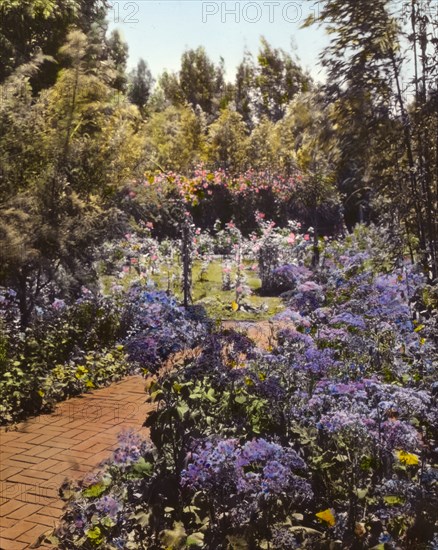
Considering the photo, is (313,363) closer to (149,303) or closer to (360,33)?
(149,303)

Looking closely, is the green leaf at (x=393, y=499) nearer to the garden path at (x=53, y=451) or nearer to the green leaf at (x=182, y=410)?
the green leaf at (x=182, y=410)

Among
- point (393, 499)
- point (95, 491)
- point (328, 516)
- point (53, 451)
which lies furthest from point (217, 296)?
point (393, 499)

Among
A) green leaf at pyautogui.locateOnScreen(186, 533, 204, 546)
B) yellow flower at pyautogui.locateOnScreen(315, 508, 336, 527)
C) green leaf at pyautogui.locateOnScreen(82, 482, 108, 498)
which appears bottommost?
green leaf at pyautogui.locateOnScreen(82, 482, 108, 498)

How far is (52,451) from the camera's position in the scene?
4.73 m

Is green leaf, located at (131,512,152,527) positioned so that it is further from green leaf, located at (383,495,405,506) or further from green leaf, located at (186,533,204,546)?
green leaf, located at (383,495,405,506)

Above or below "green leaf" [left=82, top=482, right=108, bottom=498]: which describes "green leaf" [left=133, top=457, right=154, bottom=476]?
above

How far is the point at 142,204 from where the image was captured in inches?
348

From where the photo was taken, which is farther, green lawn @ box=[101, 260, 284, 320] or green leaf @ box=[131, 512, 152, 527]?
green lawn @ box=[101, 260, 284, 320]

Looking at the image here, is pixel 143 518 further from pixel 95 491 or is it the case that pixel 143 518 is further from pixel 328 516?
pixel 328 516

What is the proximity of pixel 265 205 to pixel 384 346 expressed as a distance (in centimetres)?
1540

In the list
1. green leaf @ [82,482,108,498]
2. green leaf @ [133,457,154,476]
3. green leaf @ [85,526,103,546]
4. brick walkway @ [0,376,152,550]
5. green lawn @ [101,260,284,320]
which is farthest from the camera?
green lawn @ [101,260,284,320]

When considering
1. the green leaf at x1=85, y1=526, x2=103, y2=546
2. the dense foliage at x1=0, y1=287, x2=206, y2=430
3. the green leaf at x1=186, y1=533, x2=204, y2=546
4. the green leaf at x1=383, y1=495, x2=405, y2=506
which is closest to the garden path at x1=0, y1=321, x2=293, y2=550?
the dense foliage at x1=0, y1=287, x2=206, y2=430

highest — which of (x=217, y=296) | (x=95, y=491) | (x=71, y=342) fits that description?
(x=217, y=296)

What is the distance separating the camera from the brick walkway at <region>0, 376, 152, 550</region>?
3.72 meters
